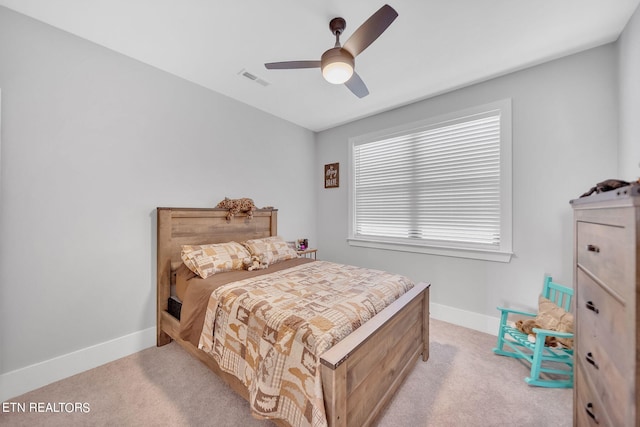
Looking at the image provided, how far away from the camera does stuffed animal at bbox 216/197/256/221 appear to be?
3.01 m

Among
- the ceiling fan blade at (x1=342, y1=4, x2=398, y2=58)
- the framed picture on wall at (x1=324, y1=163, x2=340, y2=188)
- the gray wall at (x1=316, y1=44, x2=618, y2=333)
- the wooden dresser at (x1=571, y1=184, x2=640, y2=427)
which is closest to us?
the wooden dresser at (x1=571, y1=184, x2=640, y2=427)

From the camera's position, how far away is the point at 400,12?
1.77 meters

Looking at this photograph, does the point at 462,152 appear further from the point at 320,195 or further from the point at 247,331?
the point at 247,331

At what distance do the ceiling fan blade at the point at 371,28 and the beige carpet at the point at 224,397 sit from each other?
246 cm

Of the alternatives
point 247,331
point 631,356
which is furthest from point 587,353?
point 247,331

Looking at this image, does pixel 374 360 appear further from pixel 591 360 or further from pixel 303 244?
pixel 303 244

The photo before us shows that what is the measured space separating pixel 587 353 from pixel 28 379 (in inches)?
138

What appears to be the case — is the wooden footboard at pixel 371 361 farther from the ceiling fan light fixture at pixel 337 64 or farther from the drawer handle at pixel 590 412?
the ceiling fan light fixture at pixel 337 64

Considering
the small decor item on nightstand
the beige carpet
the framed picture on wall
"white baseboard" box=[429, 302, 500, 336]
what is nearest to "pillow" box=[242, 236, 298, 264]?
the small decor item on nightstand

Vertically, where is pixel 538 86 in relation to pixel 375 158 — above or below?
above

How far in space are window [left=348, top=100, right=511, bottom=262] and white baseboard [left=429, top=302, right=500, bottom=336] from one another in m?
0.67

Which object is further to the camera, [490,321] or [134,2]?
[490,321]

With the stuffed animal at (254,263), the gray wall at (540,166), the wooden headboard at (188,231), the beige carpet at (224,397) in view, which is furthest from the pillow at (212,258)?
the gray wall at (540,166)

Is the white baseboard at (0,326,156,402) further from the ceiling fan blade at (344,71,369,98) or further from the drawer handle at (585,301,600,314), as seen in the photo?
the drawer handle at (585,301,600,314)
